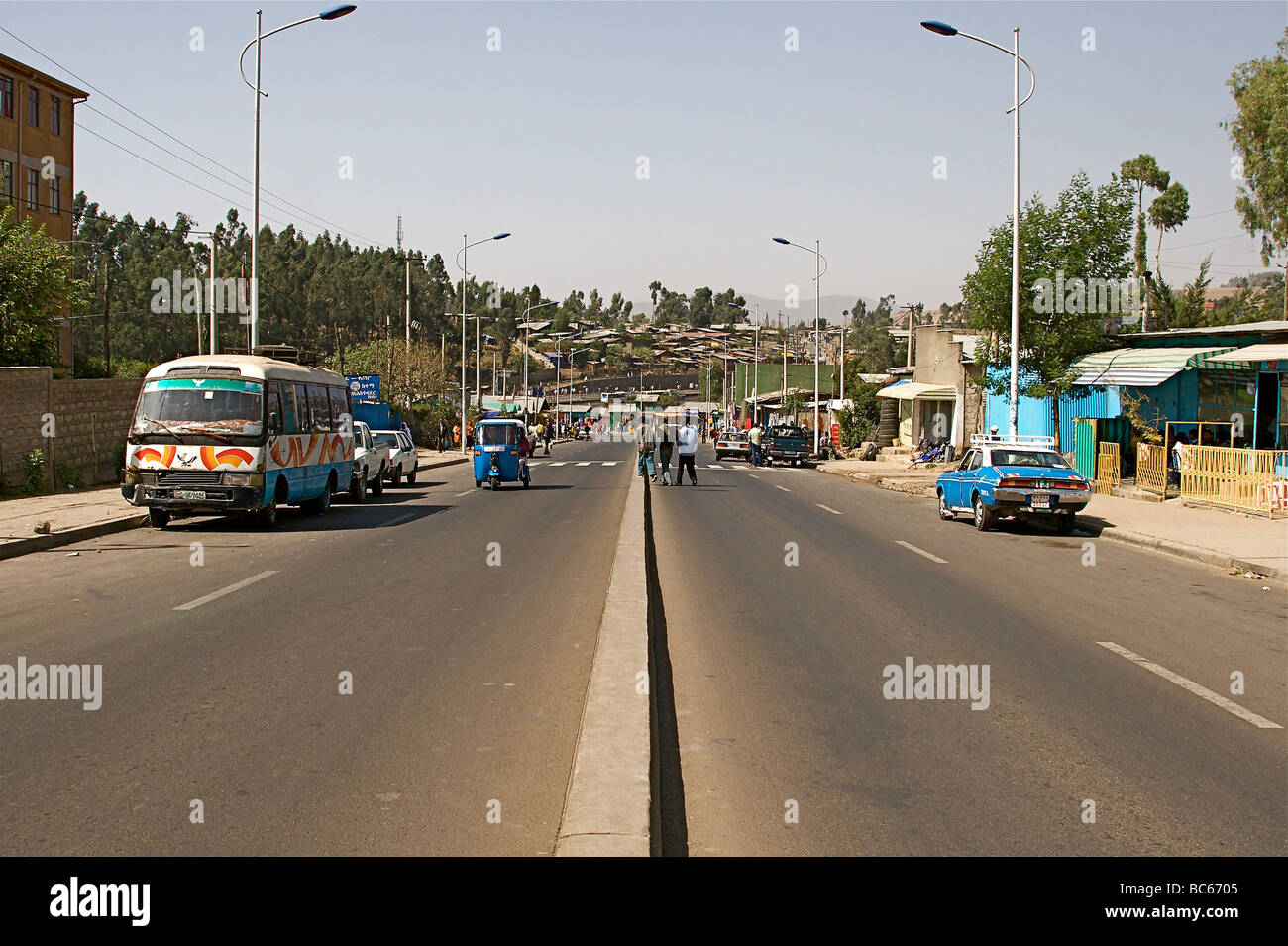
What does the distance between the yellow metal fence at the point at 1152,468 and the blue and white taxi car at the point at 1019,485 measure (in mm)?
6559

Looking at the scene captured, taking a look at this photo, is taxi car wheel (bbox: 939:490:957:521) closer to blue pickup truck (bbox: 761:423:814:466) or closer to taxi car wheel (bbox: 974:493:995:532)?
taxi car wheel (bbox: 974:493:995:532)

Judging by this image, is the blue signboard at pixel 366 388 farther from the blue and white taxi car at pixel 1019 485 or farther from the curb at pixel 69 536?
the blue and white taxi car at pixel 1019 485

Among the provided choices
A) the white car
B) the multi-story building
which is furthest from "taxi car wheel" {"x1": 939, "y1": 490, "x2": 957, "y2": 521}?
the multi-story building

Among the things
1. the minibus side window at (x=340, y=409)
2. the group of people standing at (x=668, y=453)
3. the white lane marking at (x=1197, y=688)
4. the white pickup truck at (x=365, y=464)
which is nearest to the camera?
the white lane marking at (x=1197, y=688)

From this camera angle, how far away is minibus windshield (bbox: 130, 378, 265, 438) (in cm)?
1852

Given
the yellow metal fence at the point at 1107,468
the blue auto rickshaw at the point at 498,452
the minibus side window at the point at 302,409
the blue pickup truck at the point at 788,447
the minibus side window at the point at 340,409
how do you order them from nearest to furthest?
the minibus side window at the point at 302,409
the minibus side window at the point at 340,409
the yellow metal fence at the point at 1107,468
the blue auto rickshaw at the point at 498,452
the blue pickup truck at the point at 788,447

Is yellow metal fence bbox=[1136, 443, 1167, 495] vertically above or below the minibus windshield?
below

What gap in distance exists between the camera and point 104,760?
588 cm

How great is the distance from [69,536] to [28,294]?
13.2 meters

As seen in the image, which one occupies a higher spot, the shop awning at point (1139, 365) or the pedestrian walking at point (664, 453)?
the shop awning at point (1139, 365)

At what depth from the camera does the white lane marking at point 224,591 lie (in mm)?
10867

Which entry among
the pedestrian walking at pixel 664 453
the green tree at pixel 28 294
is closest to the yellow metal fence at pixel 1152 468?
the pedestrian walking at pixel 664 453

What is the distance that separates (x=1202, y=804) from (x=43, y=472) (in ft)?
79.9
